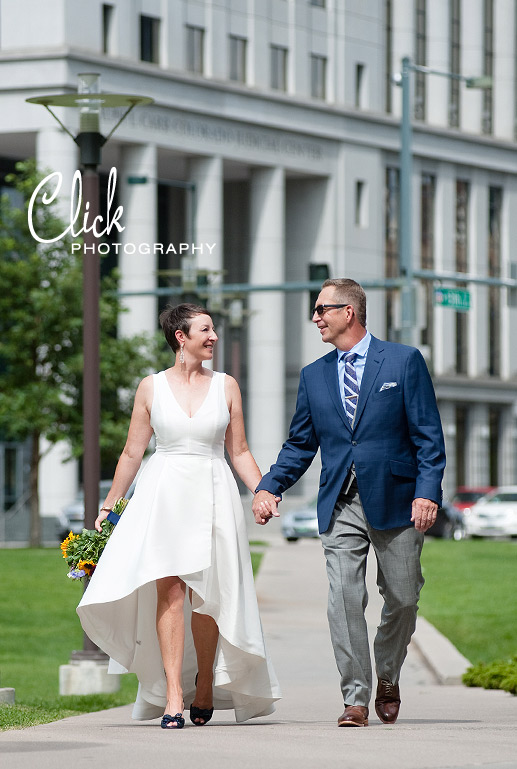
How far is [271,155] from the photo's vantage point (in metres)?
59.0

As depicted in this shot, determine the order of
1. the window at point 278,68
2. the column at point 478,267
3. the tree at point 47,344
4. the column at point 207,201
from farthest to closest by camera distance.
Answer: the column at point 478,267, the window at point 278,68, the column at point 207,201, the tree at point 47,344

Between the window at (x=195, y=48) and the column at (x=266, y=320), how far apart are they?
5487 millimetres

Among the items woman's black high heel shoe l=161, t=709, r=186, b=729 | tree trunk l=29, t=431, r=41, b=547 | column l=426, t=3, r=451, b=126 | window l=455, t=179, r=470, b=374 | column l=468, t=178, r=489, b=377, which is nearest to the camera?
woman's black high heel shoe l=161, t=709, r=186, b=729

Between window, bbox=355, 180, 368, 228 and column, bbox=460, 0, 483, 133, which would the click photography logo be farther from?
column, bbox=460, 0, 483, 133

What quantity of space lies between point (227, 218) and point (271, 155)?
5584 mm

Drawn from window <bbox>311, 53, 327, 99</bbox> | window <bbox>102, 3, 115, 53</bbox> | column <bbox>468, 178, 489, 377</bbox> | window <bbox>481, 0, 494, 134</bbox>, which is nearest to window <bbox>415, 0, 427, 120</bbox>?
window <bbox>481, 0, 494, 134</bbox>

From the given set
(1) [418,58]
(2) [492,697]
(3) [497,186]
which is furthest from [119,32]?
(2) [492,697]

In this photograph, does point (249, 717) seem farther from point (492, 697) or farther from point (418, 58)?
point (418, 58)

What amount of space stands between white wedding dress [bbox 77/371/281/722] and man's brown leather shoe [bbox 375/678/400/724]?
1.71 ft

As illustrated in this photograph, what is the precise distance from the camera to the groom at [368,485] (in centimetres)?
835

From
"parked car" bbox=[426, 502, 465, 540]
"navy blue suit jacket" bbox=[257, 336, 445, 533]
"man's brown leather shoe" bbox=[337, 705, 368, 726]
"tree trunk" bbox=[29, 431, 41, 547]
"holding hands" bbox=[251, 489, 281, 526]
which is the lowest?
"parked car" bbox=[426, 502, 465, 540]

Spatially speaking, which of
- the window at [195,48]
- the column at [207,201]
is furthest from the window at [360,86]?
the window at [195,48]

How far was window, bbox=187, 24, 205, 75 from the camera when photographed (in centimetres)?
5488

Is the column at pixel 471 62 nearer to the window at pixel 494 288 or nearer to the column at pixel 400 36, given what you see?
the window at pixel 494 288
